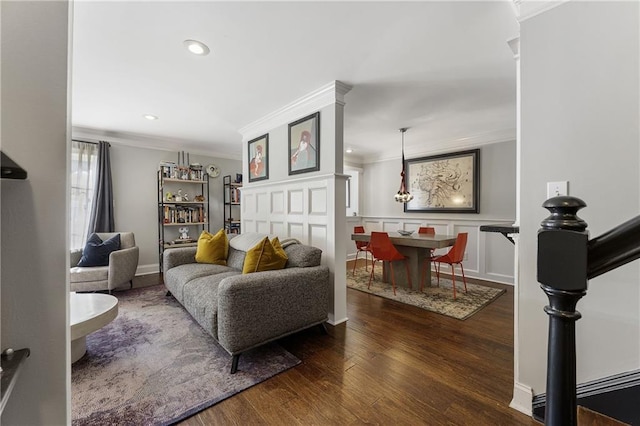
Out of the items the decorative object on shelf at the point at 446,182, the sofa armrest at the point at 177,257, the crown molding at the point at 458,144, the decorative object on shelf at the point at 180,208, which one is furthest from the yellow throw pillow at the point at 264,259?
the crown molding at the point at 458,144

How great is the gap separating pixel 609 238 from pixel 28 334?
1.12m

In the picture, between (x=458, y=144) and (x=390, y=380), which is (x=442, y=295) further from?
(x=458, y=144)

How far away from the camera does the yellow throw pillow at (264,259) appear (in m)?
2.29

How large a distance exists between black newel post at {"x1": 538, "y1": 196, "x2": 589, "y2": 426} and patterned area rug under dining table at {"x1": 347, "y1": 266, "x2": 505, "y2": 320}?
250 cm

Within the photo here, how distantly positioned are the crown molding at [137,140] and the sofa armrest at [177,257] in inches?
92.2

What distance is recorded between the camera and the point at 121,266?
3.37 metres

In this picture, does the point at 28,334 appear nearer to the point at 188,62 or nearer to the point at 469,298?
the point at 188,62

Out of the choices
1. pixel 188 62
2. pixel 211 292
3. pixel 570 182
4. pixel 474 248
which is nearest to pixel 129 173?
pixel 188 62

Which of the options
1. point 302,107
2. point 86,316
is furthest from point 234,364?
point 302,107

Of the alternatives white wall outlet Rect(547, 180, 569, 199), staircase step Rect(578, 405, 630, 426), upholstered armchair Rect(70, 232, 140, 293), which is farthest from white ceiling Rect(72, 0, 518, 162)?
staircase step Rect(578, 405, 630, 426)

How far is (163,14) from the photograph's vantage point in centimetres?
163

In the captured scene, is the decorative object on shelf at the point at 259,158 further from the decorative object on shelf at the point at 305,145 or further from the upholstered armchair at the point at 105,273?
the upholstered armchair at the point at 105,273

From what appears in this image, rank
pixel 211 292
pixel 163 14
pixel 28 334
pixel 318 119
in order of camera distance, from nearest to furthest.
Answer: pixel 28 334 < pixel 163 14 < pixel 211 292 < pixel 318 119

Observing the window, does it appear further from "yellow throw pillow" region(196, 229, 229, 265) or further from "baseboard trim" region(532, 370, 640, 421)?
"baseboard trim" region(532, 370, 640, 421)
